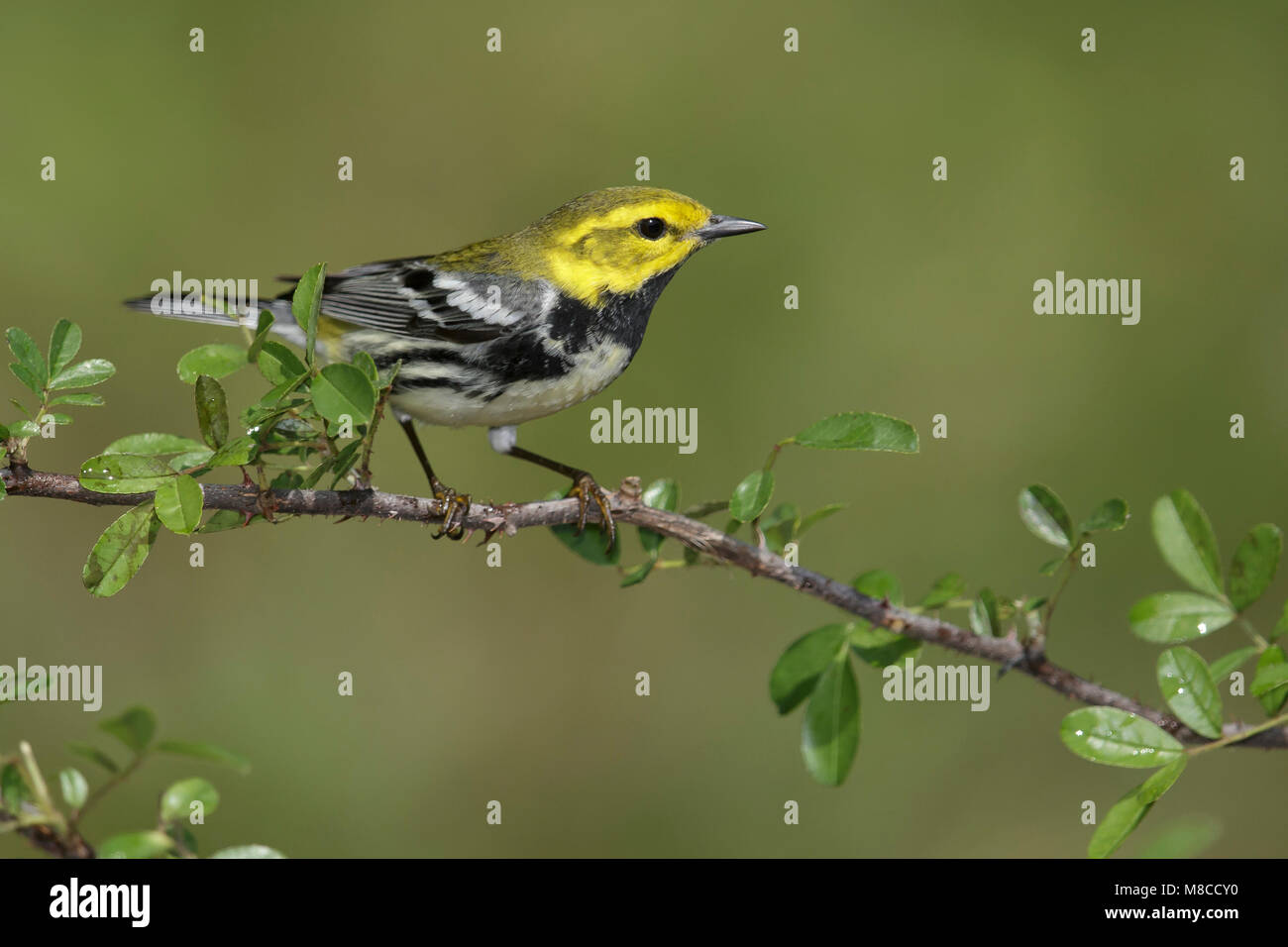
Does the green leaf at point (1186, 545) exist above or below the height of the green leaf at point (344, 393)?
below

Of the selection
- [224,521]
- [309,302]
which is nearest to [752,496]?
[309,302]

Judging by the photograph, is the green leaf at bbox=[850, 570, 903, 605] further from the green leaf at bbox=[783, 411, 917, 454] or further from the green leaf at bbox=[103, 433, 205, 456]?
the green leaf at bbox=[103, 433, 205, 456]

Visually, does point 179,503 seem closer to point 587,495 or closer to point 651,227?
point 587,495

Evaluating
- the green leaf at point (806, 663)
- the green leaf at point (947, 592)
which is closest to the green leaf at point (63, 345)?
the green leaf at point (806, 663)

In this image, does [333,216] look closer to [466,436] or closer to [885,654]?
[466,436]

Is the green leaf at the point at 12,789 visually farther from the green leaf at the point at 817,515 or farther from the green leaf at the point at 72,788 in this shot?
the green leaf at the point at 817,515

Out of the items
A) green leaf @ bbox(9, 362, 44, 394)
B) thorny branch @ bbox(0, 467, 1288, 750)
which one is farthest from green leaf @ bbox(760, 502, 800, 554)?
green leaf @ bbox(9, 362, 44, 394)

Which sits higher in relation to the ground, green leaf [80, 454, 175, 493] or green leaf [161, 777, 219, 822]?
green leaf [80, 454, 175, 493]
